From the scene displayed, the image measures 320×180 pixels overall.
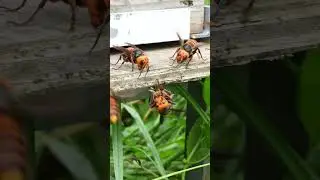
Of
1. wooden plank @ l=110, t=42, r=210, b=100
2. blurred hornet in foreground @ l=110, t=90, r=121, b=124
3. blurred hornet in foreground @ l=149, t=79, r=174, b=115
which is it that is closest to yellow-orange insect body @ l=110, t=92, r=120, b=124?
blurred hornet in foreground @ l=110, t=90, r=121, b=124

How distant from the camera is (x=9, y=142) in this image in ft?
2.24

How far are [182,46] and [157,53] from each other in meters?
0.07

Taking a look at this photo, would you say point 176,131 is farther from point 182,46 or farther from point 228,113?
point 228,113

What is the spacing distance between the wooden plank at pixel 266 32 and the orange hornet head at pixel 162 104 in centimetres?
49

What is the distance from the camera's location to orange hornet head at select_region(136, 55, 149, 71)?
1104 mm

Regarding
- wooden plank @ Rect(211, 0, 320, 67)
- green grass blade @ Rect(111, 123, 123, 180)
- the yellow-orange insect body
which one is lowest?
green grass blade @ Rect(111, 123, 123, 180)

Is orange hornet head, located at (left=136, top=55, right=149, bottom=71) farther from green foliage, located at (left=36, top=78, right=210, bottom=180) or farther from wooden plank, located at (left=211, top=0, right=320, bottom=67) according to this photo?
wooden plank, located at (left=211, top=0, right=320, bottom=67)

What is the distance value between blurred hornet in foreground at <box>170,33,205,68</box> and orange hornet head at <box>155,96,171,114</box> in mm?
118

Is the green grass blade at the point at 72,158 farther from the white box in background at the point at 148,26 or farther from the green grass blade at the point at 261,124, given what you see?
the white box in background at the point at 148,26

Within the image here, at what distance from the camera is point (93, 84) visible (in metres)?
0.70

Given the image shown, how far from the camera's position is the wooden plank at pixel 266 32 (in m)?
0.76

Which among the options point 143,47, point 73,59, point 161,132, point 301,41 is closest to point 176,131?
point 161,132

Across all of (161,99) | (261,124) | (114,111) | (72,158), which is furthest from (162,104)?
(72,158)

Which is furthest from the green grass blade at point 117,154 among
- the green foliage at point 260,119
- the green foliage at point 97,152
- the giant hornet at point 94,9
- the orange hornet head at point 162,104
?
the orange hornet head at point 162,104
